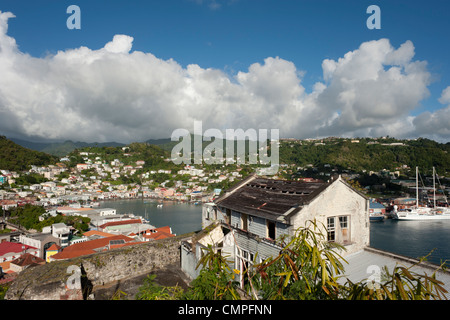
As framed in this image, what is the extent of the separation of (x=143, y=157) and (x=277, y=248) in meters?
140

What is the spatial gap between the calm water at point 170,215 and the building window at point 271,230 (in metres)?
37.4

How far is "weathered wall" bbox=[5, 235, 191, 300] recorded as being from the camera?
5.27 meters

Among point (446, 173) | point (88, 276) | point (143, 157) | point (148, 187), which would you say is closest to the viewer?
point (88, 276)

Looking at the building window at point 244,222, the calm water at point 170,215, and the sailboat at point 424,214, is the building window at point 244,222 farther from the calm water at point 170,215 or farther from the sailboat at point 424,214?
the sailboat at point 424,214

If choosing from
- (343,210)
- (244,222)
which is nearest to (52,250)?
(244,222)

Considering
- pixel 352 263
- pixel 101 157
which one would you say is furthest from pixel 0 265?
pixel 101 157

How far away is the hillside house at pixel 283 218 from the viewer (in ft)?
21.2

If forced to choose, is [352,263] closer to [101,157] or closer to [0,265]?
[0,265]

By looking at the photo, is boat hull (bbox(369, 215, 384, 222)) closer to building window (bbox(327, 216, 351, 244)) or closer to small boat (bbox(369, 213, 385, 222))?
small boat (bbox(369, 213, 385, 222))

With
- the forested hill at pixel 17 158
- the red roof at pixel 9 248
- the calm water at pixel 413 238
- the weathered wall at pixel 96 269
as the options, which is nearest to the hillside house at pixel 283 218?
the weathered wall at pixel 96 269

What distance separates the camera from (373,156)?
106625mm

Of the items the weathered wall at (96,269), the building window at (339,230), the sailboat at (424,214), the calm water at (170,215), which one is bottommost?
the calm water at (170,215)

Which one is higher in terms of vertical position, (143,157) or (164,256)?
(143,157)
